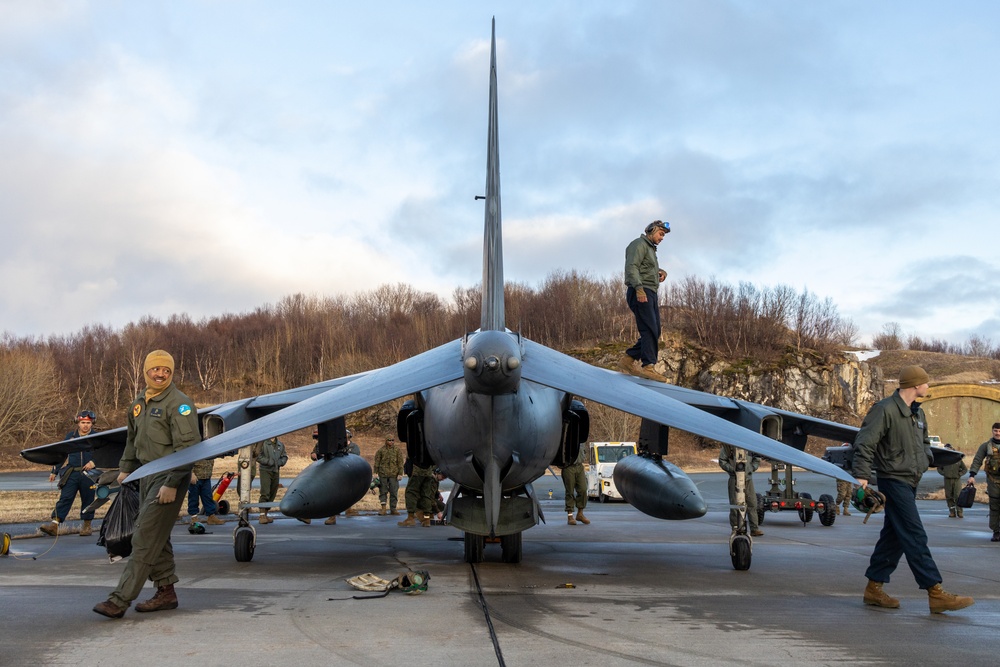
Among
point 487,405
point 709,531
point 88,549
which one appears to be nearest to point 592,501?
point 709,531

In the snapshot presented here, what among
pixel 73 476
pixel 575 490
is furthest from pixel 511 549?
pixel 73 476

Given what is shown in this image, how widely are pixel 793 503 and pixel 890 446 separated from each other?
10.0m

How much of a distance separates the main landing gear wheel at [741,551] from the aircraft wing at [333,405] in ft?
13.1

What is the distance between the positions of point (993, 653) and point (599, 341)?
5721 cm

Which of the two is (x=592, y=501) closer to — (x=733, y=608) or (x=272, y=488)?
(x=272, y=488)

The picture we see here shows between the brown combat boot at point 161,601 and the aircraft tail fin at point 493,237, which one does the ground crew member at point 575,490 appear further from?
the brown combat boot at point 161,601

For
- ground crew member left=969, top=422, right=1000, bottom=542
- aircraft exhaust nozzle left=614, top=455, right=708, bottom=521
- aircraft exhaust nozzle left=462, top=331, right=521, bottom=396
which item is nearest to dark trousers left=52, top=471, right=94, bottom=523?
aircraft exhaust nozzle left=614, top=455, right=708, bottom=521

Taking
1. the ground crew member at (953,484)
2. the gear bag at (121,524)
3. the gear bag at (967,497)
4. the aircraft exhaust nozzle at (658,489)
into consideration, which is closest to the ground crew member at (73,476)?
the gear bag at (121,524)

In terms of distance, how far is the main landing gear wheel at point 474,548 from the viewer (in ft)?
31.9

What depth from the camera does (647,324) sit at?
10.2 meters

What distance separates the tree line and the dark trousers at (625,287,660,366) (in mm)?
43335

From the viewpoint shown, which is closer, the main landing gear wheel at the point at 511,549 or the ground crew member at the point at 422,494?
the main landing gear wheel at the point at 511,549

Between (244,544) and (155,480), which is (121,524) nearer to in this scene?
(155,480)

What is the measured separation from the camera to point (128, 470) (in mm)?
7047
